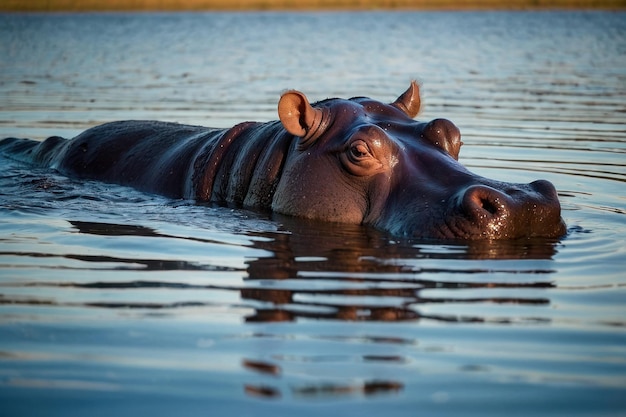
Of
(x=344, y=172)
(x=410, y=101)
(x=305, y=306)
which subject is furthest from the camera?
(x=410, y=101)

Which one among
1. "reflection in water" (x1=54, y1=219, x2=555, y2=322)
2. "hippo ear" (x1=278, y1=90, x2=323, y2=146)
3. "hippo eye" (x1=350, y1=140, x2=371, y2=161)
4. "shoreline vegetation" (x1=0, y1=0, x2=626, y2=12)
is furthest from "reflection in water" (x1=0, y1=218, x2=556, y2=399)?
"shoreline vegetation" (x1=0, y1=0, x2=626, y2=12)

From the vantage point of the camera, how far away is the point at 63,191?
819cm

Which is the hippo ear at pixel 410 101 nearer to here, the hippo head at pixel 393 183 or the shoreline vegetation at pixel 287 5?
the hippo head at pixel 393 183

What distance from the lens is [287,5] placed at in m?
59.8

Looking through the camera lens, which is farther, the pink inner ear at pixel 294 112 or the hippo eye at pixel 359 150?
the pink inner ear at pixel 294 112

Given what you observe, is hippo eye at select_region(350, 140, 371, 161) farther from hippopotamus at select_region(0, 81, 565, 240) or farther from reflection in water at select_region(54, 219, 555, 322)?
reflection in water at select_region(54, 219, 555, 322)

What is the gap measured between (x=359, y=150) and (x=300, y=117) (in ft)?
2.09

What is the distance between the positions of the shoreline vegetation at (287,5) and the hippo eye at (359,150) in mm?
46122

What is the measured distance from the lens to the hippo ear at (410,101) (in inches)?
303

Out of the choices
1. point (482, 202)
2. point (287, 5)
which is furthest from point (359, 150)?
point (287, 5)

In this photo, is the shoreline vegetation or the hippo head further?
the shoreline vegetation

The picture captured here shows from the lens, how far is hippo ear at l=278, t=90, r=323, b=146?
6.86 m

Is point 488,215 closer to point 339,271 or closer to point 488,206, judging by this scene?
point 488,206

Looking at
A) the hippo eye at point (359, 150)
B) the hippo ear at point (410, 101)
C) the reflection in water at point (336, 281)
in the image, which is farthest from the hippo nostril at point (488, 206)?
the hippo ear at point (410, 101)
